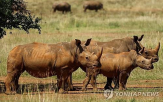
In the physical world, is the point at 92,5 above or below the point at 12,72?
above

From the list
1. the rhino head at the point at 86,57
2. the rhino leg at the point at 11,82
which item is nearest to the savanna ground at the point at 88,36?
the rhino leg at the point at 11,82

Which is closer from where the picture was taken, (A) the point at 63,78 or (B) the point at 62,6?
(A) the point at 63,78

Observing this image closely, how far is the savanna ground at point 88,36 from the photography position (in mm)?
10477

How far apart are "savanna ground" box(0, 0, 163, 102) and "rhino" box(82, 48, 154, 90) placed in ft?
1.23

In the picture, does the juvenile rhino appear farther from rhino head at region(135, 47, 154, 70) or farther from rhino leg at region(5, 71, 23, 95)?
rhino leg at region(5, 71, 23, 95)

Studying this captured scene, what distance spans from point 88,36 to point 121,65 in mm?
12661

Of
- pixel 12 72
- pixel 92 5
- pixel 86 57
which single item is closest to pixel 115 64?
pixel 86 57

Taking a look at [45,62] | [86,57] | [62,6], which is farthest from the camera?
[62,6]

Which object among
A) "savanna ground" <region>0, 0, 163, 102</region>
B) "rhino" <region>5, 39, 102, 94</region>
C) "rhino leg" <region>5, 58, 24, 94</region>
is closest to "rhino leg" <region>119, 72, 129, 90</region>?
"savanna ground" <region>0, 0, 163, 102</region>

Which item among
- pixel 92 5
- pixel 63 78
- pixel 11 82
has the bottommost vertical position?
pixel 11 82

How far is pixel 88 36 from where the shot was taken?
79.8 ft

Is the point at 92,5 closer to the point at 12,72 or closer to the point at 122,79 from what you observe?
the point at 122,79

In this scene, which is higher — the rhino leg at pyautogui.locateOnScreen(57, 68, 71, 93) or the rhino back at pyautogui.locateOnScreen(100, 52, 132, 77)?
the rhino back at pyautogui.locateOnScreen(100, 52, 132, 77)

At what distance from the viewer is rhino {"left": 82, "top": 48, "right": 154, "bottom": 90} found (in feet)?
38.3
